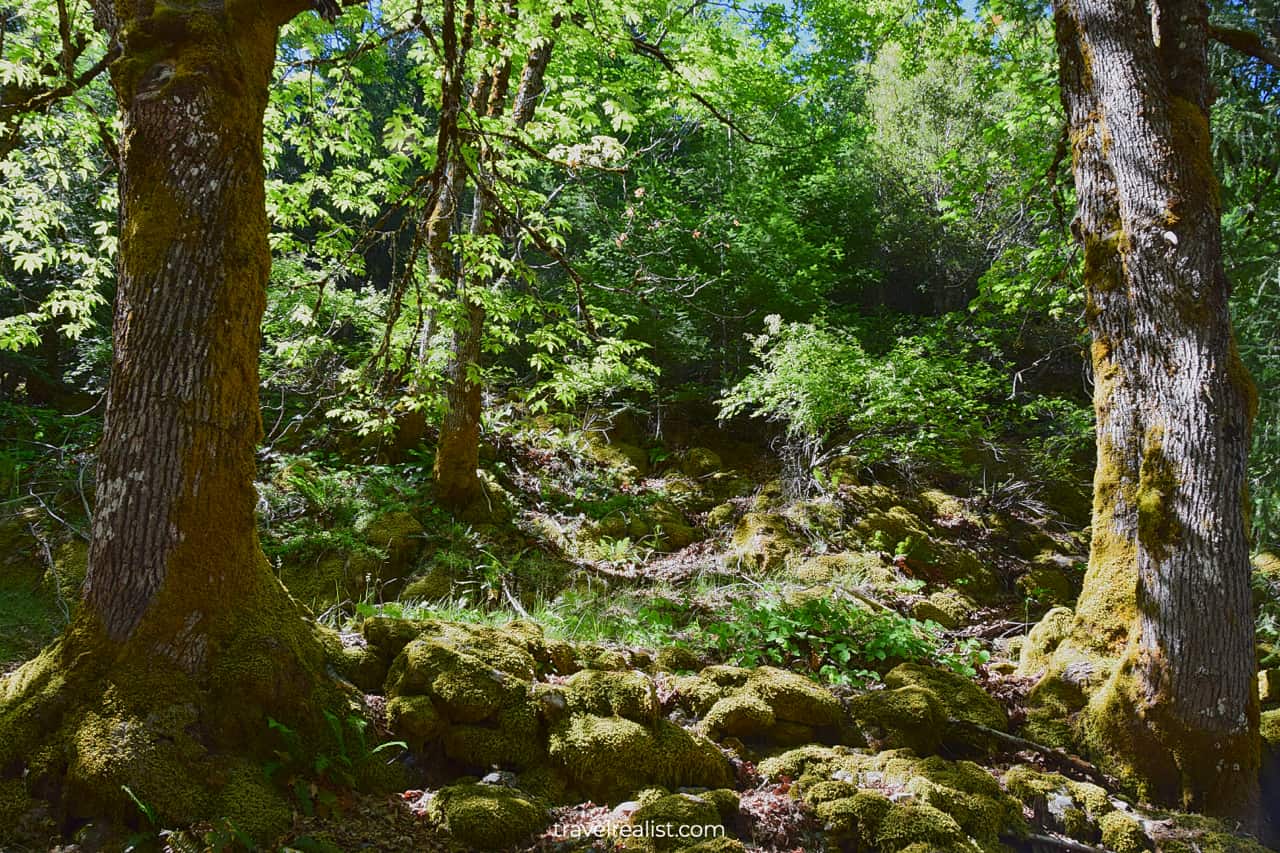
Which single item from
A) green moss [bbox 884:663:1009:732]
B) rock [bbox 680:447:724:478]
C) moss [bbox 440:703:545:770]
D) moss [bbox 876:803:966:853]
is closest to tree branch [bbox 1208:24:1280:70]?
green moss [bbox 884:663:1009:732]

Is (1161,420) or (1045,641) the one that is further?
(1045,641)

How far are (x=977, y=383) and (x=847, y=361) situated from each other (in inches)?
57.2

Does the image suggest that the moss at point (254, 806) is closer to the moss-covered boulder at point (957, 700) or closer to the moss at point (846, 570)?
the moss-covered boulder at point (957, 700)

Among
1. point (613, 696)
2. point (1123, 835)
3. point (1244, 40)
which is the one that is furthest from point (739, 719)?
point (1244, 40)

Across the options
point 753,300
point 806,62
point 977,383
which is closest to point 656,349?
point 753,300

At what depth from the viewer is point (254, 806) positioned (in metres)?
2.46

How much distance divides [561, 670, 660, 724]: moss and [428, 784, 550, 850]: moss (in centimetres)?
53

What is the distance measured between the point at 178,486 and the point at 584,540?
224 inches

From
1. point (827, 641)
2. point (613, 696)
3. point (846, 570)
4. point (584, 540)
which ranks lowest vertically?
point (613, 696)

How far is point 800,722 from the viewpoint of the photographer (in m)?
3.68

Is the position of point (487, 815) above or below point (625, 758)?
below

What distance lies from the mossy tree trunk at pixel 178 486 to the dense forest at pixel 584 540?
0.01 meters

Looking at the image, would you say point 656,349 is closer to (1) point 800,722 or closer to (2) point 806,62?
(2) point 806,62

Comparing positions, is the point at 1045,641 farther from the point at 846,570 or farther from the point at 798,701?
the point at 846,570
